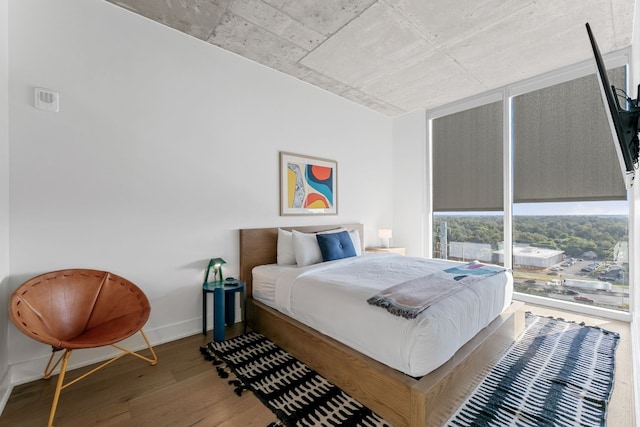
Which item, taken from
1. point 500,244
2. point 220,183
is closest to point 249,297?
point 220,183

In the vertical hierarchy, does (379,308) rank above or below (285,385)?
above

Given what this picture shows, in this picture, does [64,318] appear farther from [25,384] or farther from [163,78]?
[163,78]

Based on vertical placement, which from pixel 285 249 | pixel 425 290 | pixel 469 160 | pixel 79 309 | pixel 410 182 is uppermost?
pixel 469 160

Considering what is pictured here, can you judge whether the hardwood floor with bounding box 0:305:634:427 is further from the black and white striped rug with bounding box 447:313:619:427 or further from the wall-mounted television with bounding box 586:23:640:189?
the wall-mounted television with bounding box 586:23:640:189

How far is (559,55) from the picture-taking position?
10.2 ft

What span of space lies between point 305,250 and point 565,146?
11.2ft

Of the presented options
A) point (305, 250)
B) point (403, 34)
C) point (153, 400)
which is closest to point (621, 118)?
point (403, 34)

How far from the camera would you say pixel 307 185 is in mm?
3668

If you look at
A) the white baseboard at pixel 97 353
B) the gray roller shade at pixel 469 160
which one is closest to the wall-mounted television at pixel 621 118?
the gray roller shade at pixel 469 160

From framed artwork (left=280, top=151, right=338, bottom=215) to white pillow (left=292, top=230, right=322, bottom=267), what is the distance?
487mm

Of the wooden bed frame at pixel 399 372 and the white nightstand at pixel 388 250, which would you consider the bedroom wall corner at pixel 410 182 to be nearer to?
the white nightstand at pixel 388 250

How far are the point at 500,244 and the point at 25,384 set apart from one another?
16.6 ft

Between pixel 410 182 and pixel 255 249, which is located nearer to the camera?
pixel 255 249

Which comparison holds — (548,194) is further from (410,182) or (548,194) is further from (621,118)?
(621,118)
